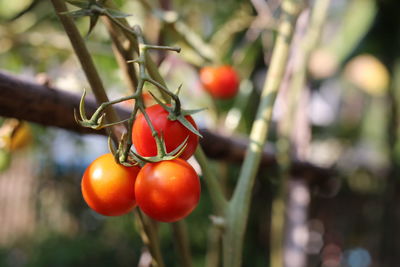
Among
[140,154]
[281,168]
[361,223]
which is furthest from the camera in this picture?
[361,223]

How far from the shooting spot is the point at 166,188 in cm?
27

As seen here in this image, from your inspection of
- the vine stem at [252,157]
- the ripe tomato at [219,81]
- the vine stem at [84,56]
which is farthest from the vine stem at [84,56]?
the ripe tomato at [219,81]

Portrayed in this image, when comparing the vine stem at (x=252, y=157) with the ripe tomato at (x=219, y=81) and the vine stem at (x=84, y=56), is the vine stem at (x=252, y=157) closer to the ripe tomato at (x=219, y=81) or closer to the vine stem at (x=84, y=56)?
the vine stem at (x=84, y=56)

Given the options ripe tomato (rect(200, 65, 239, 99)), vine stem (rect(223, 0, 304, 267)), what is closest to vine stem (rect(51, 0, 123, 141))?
vine stem (rect(223, 0, 304, 267))

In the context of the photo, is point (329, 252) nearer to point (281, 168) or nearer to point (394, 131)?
point (394, 131)

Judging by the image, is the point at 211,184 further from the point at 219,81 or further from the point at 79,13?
the point at 219,81

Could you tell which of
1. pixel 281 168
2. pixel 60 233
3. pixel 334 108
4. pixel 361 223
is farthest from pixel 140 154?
pixel 334 108

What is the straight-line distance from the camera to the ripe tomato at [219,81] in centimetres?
82

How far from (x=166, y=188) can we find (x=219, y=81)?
0.56 m

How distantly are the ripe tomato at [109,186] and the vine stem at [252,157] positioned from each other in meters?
0.11

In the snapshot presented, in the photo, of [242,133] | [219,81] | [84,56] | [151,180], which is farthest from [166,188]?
[242,133]

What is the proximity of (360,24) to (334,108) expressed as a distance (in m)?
1.20

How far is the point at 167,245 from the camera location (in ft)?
6.01

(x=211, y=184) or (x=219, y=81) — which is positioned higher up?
(x=211, y=184)
